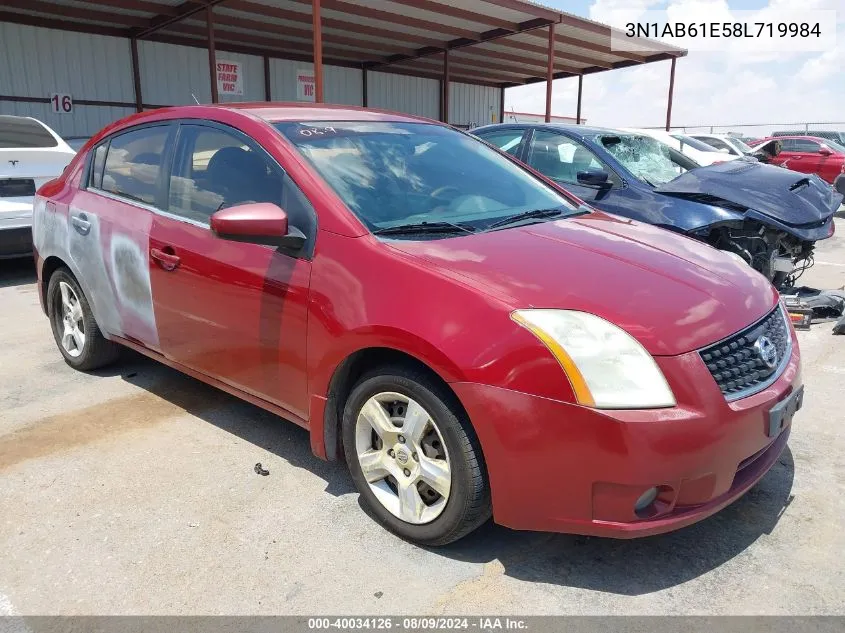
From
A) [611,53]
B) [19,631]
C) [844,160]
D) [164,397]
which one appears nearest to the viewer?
[19,631]

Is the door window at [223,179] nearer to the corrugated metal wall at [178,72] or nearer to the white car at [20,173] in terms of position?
the white car at [20,173]

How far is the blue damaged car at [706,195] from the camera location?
5312mm

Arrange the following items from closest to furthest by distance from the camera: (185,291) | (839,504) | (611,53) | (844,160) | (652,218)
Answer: (839,504) → (185,291) → (652,218) → (844,160) → (611,53)

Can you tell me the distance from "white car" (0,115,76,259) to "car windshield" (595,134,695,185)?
210 inches

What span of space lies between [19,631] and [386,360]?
1.43m

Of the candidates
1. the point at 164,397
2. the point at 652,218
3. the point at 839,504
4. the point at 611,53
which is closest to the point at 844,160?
the point at 611,53

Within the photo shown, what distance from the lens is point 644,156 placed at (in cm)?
643

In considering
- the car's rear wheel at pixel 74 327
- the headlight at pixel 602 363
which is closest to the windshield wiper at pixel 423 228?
the headlight at pixel 602 363

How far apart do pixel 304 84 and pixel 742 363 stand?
18.8 meters

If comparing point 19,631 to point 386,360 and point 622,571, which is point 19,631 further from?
point 622,571

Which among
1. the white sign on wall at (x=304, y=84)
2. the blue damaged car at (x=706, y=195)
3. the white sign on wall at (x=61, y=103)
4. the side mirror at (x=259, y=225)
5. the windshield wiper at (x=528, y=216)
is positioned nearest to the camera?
the side mirror at (x=259, y=225)

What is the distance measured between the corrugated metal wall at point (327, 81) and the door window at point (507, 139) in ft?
43.5

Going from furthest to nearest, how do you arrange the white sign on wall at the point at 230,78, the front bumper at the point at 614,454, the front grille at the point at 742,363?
the white sign on wall at the point at 230,78
the front grille at the point at 742,363
the front bumper at the point at 614,454

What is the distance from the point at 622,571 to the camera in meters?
2.36
